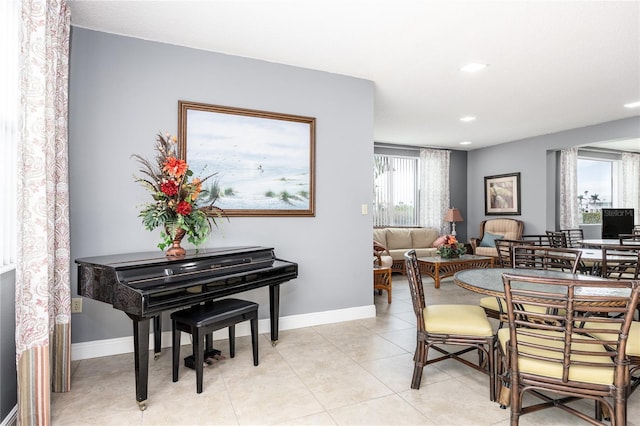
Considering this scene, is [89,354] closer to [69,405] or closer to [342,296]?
[69,405]

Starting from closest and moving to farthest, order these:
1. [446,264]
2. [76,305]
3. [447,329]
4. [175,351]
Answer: [447,329]
[175,351]
[76,305]
[446,264]

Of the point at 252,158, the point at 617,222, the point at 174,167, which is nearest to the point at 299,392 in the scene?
the point at 174,167

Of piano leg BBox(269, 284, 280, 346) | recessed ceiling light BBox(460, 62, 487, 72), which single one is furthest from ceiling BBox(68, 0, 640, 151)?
piano leg BBox(269, 284, 280, 346)

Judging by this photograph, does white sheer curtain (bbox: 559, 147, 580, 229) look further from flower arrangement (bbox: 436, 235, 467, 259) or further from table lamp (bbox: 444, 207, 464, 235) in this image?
flower arrangement (bbox: 436, 235, 467, 259)

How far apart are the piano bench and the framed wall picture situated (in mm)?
6703

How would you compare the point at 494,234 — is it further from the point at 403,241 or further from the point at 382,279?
the point at 382,279

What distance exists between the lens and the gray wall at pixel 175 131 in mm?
2939

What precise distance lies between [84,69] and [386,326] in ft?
11.8

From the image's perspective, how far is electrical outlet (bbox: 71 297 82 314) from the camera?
2902 millimetres

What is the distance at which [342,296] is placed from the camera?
12.9 feet

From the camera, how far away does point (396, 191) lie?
26.0 ft

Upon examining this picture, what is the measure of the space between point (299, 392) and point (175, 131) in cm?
238

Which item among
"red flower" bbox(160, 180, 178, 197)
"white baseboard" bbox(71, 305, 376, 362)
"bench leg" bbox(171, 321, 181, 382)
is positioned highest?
"red flower" bbox(160, 180, 178, 197)

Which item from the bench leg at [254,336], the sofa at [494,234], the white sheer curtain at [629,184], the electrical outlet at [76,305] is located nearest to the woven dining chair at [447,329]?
the bench leg at [254,336]
